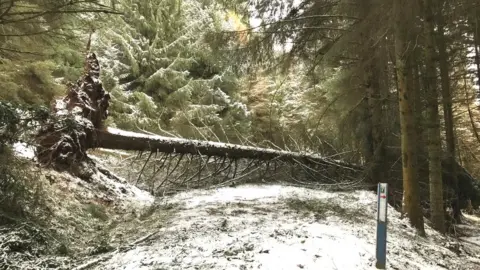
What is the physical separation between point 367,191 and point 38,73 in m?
9.05

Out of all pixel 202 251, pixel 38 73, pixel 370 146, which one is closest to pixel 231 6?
pixel 370 146

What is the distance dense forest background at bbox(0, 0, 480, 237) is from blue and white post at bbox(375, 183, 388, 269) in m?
2.42

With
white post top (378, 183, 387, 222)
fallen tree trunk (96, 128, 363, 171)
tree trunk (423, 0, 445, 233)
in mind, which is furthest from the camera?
fallen tree trunk (96, 128, 363, 171)

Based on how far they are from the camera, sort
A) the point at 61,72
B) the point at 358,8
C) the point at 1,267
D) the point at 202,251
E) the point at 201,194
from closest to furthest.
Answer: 1. the point at 1,267
2. the point at 202,251
3. the point at 358,8
4. the point at 201,194
5. the point at 61,72

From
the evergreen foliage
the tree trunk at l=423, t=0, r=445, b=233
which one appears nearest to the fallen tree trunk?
the tree trunk at l=423, t=0, r=445, b=233

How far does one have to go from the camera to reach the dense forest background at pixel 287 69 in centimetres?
636

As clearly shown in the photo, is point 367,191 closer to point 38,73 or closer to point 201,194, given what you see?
point 201,194

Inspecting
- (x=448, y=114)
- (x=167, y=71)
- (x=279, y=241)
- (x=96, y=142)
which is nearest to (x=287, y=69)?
(x=448, y=114)

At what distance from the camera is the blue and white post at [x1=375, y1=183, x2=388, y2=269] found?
4.02 meters

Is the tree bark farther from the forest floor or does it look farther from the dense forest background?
the forest floor

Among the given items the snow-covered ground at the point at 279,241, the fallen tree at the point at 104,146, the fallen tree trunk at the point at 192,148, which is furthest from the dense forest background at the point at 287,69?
the snow-covered ground at the point at 279,241

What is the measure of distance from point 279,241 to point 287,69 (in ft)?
20.0

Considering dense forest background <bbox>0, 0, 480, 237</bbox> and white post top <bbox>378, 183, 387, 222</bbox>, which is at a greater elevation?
dense forest background <bbox>0, 0, 480, 237</bbox>

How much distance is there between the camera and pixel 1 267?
3648 millimetres
